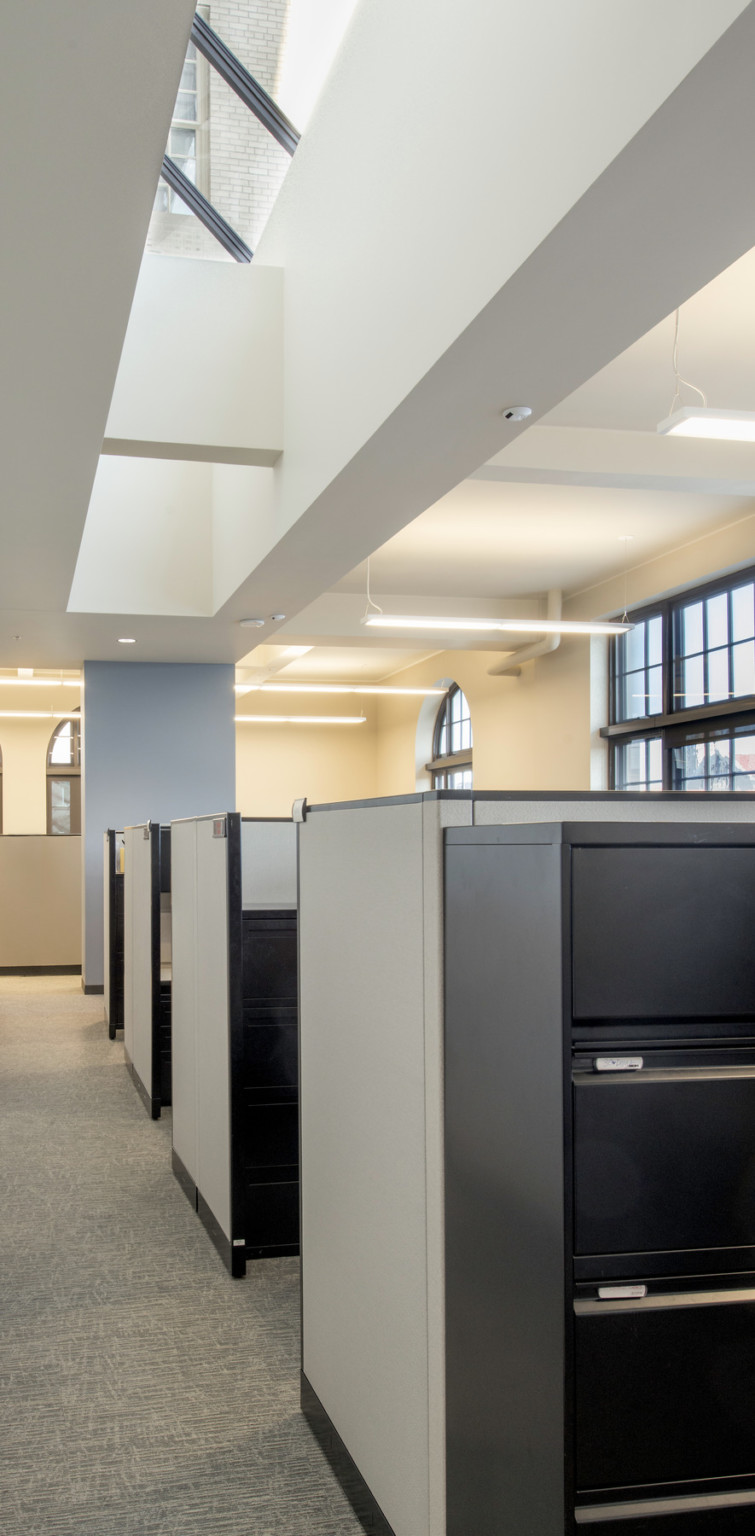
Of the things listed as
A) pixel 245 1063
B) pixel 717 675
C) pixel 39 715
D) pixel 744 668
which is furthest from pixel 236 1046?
pixel 39 715

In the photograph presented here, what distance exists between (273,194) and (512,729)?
6132 mm

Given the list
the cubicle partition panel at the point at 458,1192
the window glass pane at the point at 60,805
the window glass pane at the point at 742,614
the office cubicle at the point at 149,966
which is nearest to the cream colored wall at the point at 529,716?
the window glass pane at the point at 742,614

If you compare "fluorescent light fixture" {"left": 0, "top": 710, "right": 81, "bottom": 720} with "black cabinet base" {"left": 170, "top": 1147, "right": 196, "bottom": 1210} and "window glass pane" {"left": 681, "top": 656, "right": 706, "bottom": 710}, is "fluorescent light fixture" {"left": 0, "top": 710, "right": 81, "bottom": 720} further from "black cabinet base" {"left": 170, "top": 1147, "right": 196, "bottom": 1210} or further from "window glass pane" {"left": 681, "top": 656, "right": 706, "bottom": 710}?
"black cabinet base" {"left": 170, "top": 1147, "right": 196, "bottom": 1210}

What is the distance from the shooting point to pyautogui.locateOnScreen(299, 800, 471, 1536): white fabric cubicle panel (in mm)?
1694

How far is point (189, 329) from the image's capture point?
5.20 metres

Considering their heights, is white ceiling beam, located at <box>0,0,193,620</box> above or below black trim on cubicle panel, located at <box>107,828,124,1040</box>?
above

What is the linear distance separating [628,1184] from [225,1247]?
2.35m

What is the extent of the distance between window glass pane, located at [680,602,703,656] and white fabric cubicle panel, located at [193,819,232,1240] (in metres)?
5.08

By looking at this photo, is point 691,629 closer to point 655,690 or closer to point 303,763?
point 655,690

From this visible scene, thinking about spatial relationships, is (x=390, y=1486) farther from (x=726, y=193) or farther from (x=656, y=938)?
(x=726, y=193)

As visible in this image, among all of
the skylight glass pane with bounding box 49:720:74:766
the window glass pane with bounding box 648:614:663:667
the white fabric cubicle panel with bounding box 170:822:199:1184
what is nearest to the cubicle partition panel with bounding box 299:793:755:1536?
the white fabric cubicle panel with bounding box 170:822:199:1184

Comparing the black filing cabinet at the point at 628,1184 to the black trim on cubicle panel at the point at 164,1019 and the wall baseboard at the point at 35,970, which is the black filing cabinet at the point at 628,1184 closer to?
the black trim on cubicle panel at the point at 164,1019

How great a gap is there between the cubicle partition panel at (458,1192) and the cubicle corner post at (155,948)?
2.77 meters

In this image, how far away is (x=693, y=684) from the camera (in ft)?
25.8
